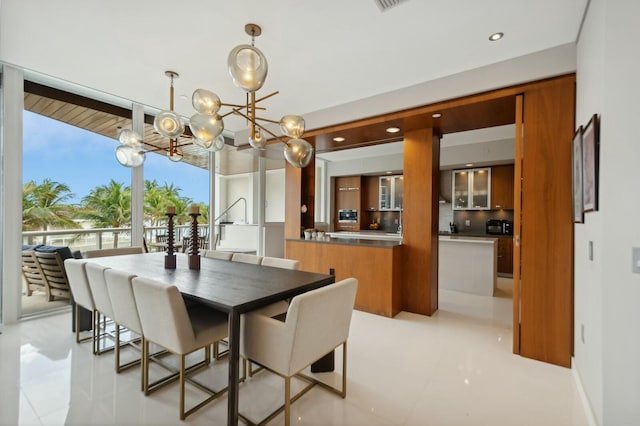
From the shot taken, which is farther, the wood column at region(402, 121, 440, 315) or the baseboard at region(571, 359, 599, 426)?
the wood column at region(402, 121, 440, 315)

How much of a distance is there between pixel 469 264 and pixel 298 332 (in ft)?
13.5

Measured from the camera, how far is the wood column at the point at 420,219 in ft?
12.1

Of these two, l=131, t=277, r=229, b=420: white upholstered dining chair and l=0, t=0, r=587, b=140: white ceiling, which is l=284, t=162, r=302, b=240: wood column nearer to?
l=0, t=0, r=587, b=140: white ceiling

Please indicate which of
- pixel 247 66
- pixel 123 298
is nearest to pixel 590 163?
pixel 247 66

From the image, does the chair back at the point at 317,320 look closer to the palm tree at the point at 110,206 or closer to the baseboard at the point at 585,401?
the baseboard at the point at 585,401

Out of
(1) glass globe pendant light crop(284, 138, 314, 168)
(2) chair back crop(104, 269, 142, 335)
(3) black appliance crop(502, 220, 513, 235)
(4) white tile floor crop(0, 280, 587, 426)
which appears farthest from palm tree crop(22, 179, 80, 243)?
(3) black appliance crop(502, 220, 513, 235)

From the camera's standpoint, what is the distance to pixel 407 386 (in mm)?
2135

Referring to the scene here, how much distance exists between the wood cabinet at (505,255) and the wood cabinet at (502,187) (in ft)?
2.35

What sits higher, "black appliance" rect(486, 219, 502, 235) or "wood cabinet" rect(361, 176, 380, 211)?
"wood cabinet" rect(361, 176, 380, 211)

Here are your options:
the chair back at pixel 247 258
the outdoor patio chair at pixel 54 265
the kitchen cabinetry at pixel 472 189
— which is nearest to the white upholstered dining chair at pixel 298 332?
the chair back at pixel 247 258

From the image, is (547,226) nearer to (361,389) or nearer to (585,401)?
(585,401)

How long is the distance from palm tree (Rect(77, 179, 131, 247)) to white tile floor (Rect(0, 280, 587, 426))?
5.27ft

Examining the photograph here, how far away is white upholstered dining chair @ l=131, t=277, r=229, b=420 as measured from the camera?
66.7 inches

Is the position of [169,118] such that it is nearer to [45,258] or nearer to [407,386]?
[45,258]
